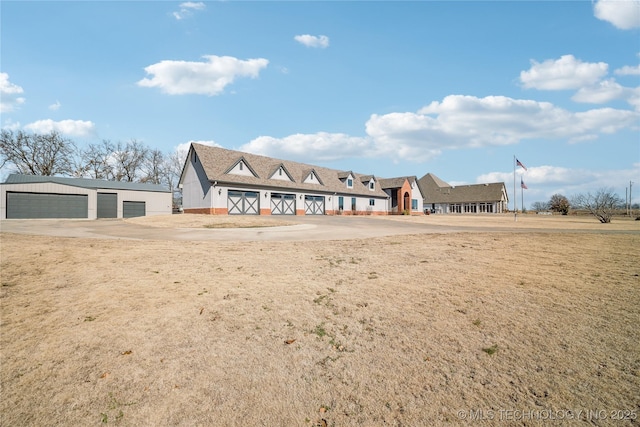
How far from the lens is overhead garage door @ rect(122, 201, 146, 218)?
118 ft

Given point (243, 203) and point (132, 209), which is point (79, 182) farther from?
point (243, 203)

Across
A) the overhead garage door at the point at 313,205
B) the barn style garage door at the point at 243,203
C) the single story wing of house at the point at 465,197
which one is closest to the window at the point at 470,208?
the single story wing of house at the point at 465,197

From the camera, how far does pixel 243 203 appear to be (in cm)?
3422

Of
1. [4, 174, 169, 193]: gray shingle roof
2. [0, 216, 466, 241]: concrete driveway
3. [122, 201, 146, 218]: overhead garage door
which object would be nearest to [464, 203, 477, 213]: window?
[0, 216, 466, 241]: concrete driveway

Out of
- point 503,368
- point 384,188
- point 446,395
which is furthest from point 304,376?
point 384,188

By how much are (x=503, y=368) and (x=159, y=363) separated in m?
4.80

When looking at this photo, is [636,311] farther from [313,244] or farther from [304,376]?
[313,244]

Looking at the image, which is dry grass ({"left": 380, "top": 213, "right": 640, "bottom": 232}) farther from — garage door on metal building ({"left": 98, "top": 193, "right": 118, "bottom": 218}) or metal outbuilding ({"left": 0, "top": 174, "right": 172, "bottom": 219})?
garage door on metal building ({"left": 98, "top": 193, "right": 118, "bottom": 218})

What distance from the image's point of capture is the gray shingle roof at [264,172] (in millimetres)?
33594

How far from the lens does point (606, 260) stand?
29.7ft

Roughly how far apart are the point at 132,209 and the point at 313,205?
21.4 meters

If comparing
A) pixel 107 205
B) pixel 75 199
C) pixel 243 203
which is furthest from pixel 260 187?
pixel 75 199

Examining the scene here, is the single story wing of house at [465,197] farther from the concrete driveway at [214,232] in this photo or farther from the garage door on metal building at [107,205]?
the garage door on metal building at [107,205]

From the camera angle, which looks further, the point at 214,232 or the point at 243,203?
the point at 243,203
